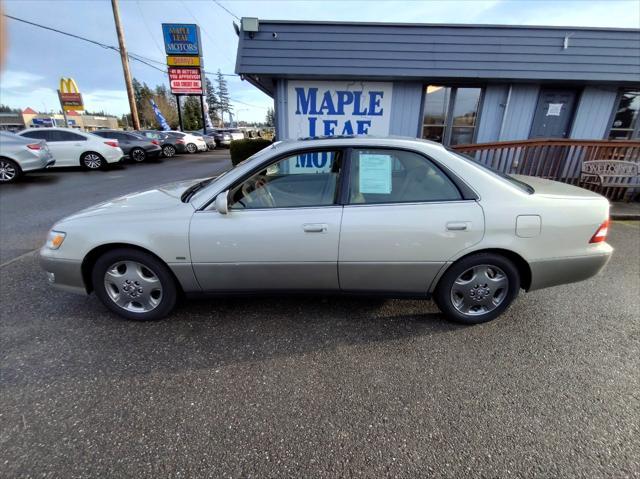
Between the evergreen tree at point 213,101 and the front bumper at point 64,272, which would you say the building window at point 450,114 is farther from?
the evergreen tree at point 213,101

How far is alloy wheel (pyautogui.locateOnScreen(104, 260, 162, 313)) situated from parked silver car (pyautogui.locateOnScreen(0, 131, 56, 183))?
9.80 meters

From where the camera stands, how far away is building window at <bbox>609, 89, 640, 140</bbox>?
7.38 m

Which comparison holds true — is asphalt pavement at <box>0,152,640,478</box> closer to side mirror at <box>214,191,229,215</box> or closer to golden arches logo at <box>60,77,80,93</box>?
side mirror at <box>214,191,229,215</box>

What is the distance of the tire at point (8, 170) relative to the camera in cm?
891

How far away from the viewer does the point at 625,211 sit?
5.95 m

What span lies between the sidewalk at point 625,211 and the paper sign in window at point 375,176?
585 cm

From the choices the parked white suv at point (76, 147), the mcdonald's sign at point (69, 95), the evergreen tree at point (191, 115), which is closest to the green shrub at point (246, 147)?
the parked white suv at point (76, 147)

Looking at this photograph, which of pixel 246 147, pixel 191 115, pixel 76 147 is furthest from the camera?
pixel 191 115

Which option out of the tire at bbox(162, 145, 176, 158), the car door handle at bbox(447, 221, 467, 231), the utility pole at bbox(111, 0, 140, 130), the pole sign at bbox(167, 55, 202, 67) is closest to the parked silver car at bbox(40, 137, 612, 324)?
the car door handle at bbox(447, 221, 467, 231)

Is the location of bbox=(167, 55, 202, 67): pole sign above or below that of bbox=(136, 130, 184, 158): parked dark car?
above

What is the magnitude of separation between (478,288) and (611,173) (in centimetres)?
631

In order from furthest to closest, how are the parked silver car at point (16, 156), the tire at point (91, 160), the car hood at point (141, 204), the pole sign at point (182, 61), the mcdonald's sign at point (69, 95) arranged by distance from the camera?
the mcdonald's sign at point (69, 95)
the pole sign at point (182, 61)
the tire at point (91, 160)
the parked silver car at point (16, 156)
the car hood at point (141, 204)

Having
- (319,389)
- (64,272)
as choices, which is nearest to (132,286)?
(64,272)

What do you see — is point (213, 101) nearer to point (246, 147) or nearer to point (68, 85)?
point (68, 85)
